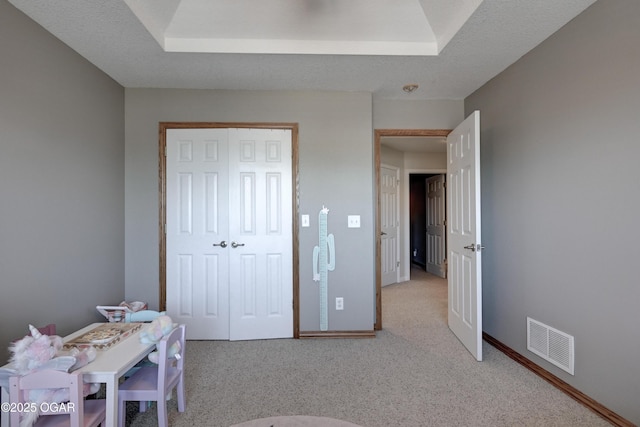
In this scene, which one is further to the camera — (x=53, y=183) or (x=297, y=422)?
(x=53, y=183)

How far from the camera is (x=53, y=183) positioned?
210 centimetres

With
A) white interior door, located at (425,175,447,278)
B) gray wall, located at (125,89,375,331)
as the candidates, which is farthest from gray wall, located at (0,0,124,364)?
white interior door, located at (425,175,447,278)

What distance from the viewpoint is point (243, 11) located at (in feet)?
7.30

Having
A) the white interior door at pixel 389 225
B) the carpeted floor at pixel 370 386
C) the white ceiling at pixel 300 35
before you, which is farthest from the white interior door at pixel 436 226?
the white ceiling at pixel 300 35

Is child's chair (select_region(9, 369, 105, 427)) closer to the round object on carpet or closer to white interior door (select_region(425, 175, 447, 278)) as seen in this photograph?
the round object on carpet

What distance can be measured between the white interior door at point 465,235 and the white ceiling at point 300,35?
0.60 meters

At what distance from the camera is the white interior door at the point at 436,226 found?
6.18 metres

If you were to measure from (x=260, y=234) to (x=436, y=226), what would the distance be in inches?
177

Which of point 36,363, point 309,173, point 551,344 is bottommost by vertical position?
point 551,344

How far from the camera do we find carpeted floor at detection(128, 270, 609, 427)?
1.86m

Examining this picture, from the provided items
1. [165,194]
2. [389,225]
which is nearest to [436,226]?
[389,225]

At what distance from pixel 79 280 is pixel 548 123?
3.59m

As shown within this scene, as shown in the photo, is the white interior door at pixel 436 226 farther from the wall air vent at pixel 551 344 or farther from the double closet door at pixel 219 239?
the double closet door at pixel 219 239

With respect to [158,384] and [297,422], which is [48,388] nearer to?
[158,384]
